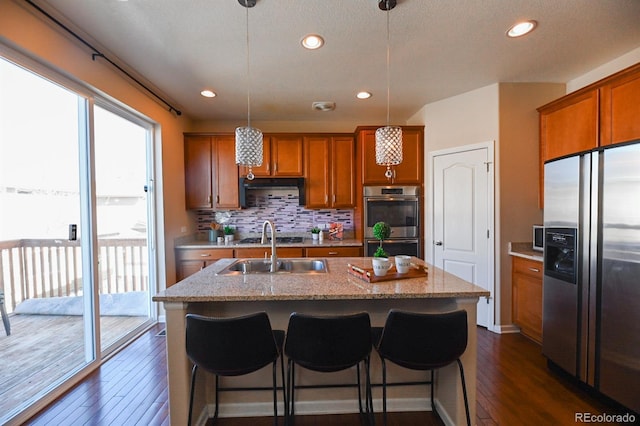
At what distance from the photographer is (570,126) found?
2439mm

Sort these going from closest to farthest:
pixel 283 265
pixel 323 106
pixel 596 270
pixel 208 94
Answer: pixel 596 270
pixel 283 265
pixel 208 94
pixel 323 106

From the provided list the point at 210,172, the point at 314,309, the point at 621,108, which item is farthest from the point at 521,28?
the point at 210,172

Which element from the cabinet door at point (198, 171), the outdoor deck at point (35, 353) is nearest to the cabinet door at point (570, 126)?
the cabinet door at point (198, 171)

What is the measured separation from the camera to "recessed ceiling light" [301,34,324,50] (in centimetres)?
202

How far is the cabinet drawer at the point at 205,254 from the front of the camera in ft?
11.2

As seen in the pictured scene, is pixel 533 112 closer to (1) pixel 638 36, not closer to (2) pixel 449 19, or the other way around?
(1) pixel 638 36

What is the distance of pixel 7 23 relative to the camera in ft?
5.07

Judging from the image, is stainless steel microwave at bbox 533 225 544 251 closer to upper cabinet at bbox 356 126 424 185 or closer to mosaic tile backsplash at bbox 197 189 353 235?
upper cabinet at bbox 356 126 424 185

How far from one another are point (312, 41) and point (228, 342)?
6.98 feet

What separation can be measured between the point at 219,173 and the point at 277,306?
8.44 feet

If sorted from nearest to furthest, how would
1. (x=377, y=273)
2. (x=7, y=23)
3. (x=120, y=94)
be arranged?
(x=7, y=23) → (x=377, y=273) → (x=120, y=94)

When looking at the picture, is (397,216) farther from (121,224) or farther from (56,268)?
(56,268)

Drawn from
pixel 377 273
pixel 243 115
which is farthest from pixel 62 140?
pixel 377 273

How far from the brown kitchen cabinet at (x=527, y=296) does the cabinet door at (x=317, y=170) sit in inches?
90.8
